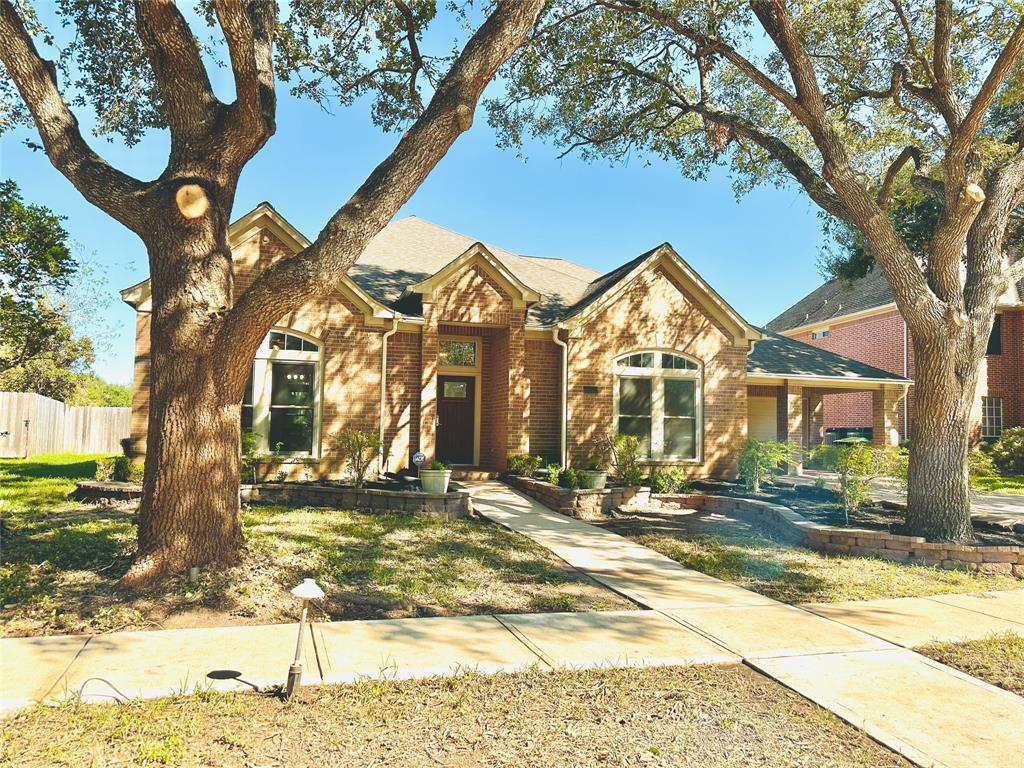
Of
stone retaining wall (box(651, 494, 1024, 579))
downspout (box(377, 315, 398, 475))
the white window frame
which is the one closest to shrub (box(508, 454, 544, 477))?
downspout (box(377, 315, 398, 475))

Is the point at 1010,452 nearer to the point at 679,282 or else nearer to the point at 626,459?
the point at 679,282

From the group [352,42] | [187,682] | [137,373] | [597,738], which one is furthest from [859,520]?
[137,373]

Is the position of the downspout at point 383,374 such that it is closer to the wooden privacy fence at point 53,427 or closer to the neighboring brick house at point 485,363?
the neighboring brick house at point 485,363

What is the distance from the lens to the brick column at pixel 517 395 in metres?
14.3

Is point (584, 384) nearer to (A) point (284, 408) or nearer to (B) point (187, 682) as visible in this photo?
(A) point (284, 408)

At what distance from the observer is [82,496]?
11.0 metres

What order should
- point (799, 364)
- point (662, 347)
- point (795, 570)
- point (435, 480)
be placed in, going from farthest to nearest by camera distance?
point (799, 364), point (662, 347), point (435, 480), point (795, 570)

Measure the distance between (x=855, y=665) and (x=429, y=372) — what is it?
10.3 meters

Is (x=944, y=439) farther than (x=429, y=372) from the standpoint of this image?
No

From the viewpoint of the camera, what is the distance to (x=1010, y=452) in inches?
855

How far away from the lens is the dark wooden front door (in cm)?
1571

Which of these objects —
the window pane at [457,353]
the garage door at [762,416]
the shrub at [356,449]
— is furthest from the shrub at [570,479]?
the garage door at [762,416]

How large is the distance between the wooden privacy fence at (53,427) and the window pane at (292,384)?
12.4 metres

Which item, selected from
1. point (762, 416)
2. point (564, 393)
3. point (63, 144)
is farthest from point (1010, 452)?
point (63, 144)
